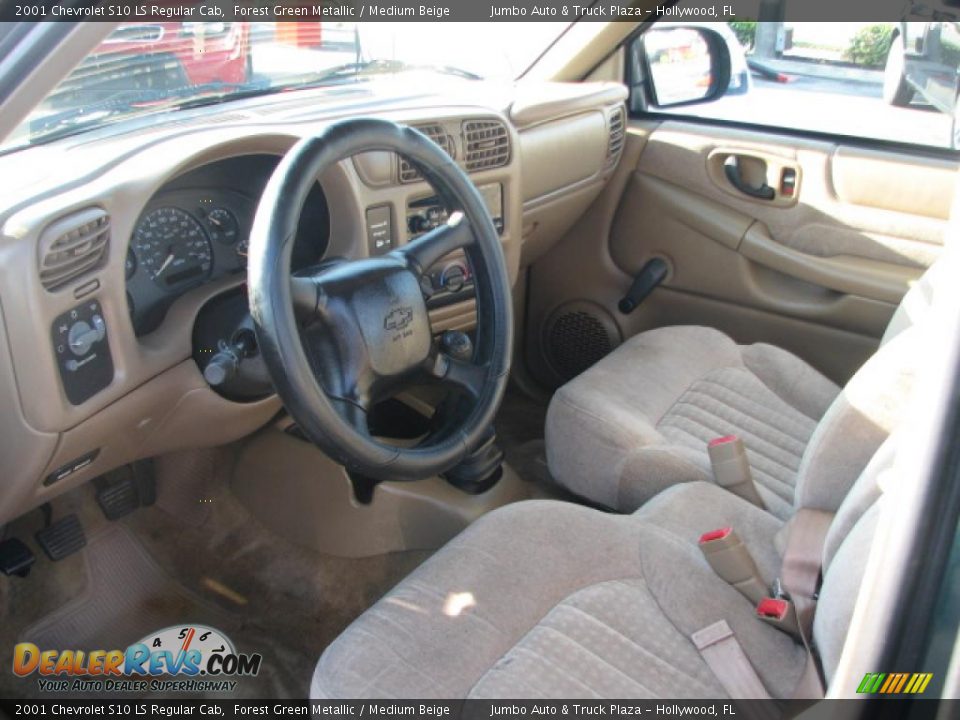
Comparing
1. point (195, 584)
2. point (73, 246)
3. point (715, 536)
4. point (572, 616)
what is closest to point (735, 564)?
point (715, 536)

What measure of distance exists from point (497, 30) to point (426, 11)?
0.32m

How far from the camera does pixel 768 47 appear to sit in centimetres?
256

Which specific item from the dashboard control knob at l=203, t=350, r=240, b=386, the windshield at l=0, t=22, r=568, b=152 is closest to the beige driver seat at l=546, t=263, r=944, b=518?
the dashboard control knob at l=203, t=350, r=240, b=386

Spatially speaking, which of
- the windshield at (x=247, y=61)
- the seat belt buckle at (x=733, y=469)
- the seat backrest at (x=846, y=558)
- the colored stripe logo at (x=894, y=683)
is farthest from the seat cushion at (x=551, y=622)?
the windshield at (x=247, y=61)

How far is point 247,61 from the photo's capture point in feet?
6.61

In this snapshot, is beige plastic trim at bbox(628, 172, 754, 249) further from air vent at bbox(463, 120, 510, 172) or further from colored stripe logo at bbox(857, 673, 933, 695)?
colored stripe logo at bbox(857, 673, 933, 695)

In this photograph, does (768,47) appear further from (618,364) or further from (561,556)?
(561,556)

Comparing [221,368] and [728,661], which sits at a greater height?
[221,368]

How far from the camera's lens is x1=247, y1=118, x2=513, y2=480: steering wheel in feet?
4.08

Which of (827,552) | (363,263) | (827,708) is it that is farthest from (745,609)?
(363,263)

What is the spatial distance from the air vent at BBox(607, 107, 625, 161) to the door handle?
306 mm

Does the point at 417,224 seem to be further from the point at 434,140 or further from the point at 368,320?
the point at 368,320

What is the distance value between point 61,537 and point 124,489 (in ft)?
0.55

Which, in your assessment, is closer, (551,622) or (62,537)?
(551,622)
